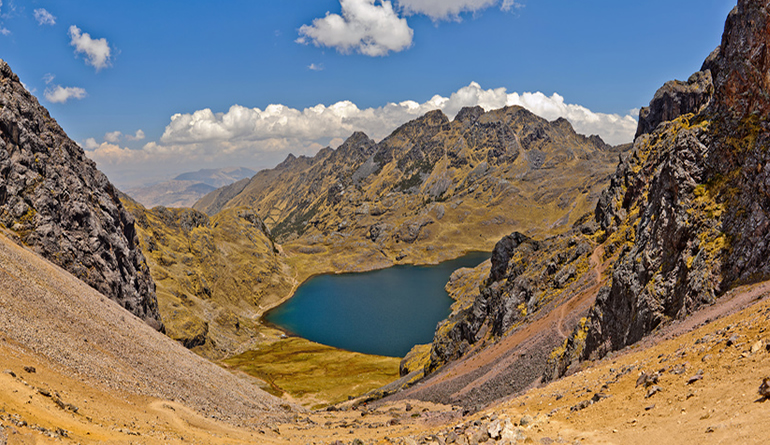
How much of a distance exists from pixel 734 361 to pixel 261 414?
51447 millimetres

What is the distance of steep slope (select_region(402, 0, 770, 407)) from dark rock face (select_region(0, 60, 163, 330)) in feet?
239

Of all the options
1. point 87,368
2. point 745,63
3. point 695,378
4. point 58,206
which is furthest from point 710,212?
point 58,206

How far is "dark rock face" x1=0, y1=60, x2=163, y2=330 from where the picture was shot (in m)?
75.8

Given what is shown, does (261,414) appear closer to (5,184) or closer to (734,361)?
(734,361)

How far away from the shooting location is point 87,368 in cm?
3975

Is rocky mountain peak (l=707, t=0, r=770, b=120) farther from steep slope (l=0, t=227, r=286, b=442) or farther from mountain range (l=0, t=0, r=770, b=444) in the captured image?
steep slope (l=0, t=227, r=286, b=442)

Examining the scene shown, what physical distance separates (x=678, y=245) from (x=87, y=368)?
61.0 m

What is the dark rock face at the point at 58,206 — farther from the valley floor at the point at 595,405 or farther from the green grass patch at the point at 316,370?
the valley floor at the point at 595,405

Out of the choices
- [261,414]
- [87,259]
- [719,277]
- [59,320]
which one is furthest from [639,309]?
[87,259]

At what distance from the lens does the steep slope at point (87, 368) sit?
27797mm

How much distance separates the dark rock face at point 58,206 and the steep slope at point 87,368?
61.1 feet

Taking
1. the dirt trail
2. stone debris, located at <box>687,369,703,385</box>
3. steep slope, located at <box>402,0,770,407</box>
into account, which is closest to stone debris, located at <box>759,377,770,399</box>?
stone debris, located at <box>687,369,703,385</box>

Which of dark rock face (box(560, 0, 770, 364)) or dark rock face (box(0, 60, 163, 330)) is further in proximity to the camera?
dark rock face (box(0, 60, 163, 330))

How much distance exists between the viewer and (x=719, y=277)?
3459cm
